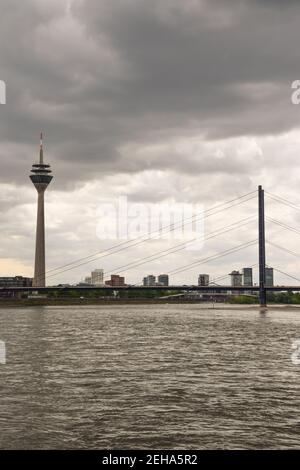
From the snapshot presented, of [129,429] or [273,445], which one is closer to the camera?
[273,445]

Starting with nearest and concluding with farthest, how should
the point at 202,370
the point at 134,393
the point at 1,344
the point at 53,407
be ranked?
the point at 53,407
the point at 134,393
the point at 202,370
the point at 1,344

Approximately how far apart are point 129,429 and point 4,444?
3.22 metres

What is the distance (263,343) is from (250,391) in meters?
19.6

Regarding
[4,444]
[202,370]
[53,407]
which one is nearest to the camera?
[4,444]

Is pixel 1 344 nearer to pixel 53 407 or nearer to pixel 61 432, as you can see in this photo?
pixel 53 407

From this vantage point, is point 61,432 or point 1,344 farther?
point 1,344

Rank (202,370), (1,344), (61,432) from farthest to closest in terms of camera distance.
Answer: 1. (1,344)
2. (202,370)
3. (61,432)

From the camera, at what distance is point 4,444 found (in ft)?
47.0

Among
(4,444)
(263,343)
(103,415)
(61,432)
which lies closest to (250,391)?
(103,415)

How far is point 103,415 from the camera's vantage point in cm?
1752
